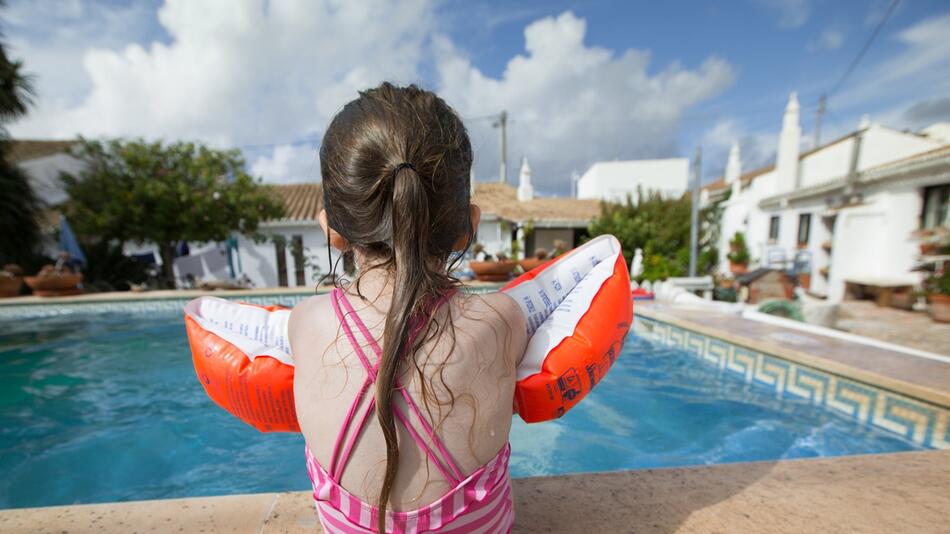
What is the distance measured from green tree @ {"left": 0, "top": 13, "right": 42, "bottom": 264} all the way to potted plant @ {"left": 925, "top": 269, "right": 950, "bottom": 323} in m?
19.1

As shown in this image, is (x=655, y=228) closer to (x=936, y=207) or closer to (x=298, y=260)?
(x=936, y=207)

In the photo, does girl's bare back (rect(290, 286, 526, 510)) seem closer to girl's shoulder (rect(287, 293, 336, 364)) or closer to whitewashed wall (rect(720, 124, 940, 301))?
girl's shoulder (rect(287, 293, 336, 364))

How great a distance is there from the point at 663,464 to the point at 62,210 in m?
14.2

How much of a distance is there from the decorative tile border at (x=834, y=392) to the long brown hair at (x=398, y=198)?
154 inches

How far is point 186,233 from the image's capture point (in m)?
10.5

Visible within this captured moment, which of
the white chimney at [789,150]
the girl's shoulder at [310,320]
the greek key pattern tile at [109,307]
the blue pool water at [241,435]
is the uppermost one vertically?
the white chimney at [789,150]

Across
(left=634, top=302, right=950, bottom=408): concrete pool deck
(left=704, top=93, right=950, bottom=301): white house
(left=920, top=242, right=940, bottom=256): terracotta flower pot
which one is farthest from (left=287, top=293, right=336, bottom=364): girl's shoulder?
(left=704, top=93, right=950, bottom=301): white house

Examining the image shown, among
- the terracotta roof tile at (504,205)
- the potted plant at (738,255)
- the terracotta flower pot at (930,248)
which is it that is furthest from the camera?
the terracotta roof tile at (504,205)

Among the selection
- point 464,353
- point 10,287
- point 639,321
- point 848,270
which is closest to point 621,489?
point 464,353

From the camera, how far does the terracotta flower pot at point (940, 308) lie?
644cm

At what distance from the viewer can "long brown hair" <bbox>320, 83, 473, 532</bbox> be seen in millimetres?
783

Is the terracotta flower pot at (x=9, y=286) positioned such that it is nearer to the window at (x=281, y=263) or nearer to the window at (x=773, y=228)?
the window at (x=281, y=263)

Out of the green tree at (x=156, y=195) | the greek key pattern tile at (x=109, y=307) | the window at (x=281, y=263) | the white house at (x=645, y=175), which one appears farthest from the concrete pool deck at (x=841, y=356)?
the white house at (x=645, y=175)

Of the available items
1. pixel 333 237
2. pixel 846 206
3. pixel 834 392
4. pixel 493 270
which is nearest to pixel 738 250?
pixel 846 206
